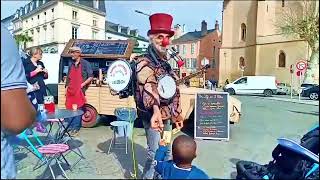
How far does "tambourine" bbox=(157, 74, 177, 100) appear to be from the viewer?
1.23m

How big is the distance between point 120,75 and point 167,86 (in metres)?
0.40

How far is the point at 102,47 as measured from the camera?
14.7 feet

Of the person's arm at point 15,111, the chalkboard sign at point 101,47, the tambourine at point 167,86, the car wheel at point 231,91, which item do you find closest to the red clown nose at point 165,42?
the tambourine at point 167,86

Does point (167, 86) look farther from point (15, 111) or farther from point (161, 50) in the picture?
point (15, 111)

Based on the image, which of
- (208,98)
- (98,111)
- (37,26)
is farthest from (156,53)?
(98,111)

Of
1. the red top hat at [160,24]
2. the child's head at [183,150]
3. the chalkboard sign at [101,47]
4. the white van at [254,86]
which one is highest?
the chalkboard sign at [101,47]

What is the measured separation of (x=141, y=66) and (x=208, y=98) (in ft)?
7.38

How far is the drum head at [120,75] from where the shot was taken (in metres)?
1.54

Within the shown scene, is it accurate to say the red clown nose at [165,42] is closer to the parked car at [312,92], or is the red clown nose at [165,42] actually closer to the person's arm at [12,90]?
the parked car at [312,92]

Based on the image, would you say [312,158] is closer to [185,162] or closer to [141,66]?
[185,162]

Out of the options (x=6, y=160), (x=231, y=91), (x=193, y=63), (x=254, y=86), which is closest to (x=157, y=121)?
(x=6, y=160)

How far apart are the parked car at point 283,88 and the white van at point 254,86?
20 mm

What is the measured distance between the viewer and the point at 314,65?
3.66ft

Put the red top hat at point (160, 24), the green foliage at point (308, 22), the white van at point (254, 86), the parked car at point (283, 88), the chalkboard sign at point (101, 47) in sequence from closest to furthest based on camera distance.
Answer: the green foliage at point (308, 22)
the red top hat at point (160, 24)
the parked car at point (283, 88)
the white van at point (254, 86)
the chalkboard sign at point (101, 47)
